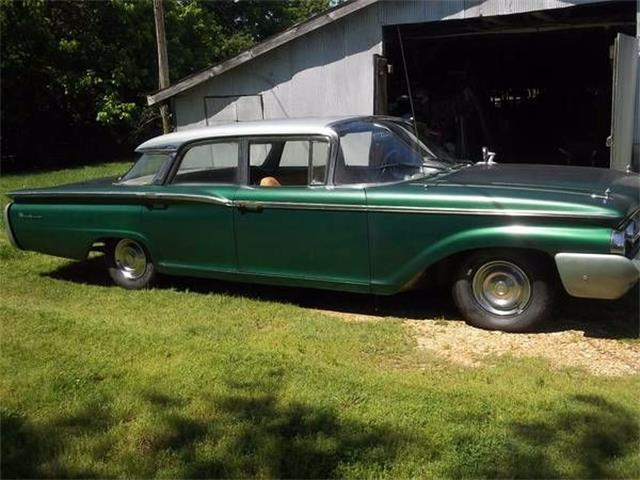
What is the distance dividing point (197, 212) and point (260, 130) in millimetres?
824

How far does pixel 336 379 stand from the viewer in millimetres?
3885

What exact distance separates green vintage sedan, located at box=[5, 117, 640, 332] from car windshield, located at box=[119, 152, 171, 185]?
13mm

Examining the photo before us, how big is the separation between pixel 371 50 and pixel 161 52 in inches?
250

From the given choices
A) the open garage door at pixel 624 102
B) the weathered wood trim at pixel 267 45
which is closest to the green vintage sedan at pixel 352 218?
the open garage door at pixel 624 102

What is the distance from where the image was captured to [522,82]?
15.9 metres

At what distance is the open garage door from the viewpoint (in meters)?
7.54

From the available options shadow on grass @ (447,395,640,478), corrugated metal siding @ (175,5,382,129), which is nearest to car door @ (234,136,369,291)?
shadow on grass @ (447,395,640,478)

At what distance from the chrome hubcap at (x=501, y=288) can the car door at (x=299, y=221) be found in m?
0.80

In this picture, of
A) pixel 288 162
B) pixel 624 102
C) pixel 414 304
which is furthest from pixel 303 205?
pixel 624 102

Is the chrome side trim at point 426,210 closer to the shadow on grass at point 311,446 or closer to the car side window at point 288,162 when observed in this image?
the car side window at point 288,162

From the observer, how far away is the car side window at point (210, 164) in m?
5.63

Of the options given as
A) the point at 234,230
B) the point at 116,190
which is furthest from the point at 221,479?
the point at 116,190

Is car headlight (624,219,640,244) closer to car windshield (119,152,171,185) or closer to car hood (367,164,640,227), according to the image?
car hood (367,164,640,227)

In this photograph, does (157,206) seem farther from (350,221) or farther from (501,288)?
(501,288)
